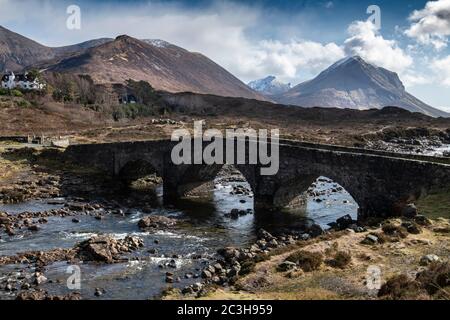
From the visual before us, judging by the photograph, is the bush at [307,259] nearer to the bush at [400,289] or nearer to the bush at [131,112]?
the bush at [400,289]

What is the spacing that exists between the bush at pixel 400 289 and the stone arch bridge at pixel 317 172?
37.6ft

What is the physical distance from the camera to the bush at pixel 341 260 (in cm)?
2058

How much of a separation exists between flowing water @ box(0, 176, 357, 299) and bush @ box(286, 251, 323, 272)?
4.71 meters

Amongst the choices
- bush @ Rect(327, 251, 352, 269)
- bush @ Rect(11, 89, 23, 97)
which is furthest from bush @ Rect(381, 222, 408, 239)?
bush @ Rect(11, 89, 23, 97)

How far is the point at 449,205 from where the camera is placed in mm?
25547

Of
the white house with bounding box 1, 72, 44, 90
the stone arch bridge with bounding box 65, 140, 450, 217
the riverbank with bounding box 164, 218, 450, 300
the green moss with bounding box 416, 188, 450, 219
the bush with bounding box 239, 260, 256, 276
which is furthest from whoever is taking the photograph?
the white house with bounding box 1, 72, 44, 90

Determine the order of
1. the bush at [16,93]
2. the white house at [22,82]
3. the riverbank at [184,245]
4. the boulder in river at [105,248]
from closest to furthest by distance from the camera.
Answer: the riverbank at [184,245], the boulder in river at [105,248], the bush at [16,93], the white house at [22,82]

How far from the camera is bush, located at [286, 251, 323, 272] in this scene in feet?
67.8

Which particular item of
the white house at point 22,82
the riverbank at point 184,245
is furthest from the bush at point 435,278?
the white house at point 22,82

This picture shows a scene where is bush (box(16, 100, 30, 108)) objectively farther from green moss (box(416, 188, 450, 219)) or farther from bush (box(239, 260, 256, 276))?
green moss (box(416, 188, 450, 219))

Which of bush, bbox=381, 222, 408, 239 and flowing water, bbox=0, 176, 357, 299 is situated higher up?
bush, bbox=381, 222, 408, 239

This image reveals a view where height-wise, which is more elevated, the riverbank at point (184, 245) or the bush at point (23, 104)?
the bush at point (23, 104)

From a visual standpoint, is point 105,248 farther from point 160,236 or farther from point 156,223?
point 156,223
